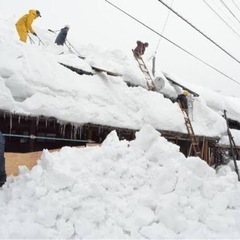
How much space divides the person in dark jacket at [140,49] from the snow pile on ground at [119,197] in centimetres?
887

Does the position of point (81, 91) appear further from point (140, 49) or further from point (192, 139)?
point (140, 49)

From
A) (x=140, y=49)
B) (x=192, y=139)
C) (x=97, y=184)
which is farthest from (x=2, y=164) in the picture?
(x=140, y=49)

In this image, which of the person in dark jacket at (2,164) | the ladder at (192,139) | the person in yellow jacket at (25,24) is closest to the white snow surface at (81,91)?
the ladder at (192,139)

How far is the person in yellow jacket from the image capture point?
11.5m

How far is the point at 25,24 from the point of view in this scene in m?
11.6

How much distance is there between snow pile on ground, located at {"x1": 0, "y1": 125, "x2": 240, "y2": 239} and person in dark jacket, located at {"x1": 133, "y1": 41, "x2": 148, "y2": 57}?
8874 millimetres

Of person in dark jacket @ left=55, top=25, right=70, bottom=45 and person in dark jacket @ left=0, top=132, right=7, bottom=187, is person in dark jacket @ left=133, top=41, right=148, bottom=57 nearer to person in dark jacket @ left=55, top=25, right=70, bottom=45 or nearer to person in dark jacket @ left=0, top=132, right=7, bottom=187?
person in dark jacket @ left=55, top=25, right=70, bottom=45

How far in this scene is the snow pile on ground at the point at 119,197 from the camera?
4879 millimetres

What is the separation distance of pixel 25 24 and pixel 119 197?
806 centimetres

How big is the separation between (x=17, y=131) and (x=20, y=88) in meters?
1.03

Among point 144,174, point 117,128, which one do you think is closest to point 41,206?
point 144,174

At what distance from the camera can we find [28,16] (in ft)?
38.1

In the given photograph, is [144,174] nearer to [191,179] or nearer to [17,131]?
[191,179]

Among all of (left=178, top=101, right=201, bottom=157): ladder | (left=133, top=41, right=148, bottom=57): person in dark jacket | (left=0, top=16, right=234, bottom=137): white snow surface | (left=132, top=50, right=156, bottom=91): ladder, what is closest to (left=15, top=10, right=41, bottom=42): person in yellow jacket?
(left=0, top=16, right=234, bottom=137): white snow surface
